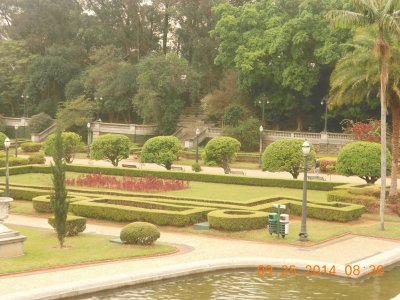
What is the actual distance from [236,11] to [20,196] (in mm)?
39495

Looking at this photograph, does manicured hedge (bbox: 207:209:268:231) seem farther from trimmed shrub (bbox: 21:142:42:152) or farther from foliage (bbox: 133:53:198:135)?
trimmed shrub (bbox: 21:142:42:152)

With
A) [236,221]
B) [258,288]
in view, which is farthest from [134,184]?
[258,288]

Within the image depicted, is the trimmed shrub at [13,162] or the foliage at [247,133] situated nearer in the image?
the trimmed shrub at [13,162]

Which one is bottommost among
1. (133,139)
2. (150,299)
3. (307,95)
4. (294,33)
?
(150,299)

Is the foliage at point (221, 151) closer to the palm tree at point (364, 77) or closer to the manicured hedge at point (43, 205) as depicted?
the palm tree at point (364, 77)

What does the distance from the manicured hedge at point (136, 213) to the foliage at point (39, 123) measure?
50.3m

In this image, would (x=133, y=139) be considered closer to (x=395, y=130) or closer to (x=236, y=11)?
(x=236, y=11)

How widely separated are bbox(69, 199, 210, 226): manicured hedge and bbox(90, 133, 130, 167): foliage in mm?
19570

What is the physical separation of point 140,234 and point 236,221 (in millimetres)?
4669

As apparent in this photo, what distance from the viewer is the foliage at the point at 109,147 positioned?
47344mm

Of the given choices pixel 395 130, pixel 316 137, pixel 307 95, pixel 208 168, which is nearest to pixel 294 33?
pixel 307 95

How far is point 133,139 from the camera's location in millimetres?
70625

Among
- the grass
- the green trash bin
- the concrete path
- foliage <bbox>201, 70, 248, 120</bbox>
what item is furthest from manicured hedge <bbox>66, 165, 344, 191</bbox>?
foliage <bbox>201, 70, 248, 120</bbox>

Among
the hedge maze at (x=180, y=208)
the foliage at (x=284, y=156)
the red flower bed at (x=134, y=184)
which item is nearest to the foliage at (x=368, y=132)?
the foliage at (x=284, y=156)
